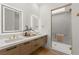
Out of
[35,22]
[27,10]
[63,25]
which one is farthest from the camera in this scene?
[35,22]

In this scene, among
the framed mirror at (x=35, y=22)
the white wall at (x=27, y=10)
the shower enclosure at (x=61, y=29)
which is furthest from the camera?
the framed mirror at (x=35, y=22)

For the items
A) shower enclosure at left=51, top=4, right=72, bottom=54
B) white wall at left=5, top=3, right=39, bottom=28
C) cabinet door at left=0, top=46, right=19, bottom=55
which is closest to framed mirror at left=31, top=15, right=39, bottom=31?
white wall at left=5, top=3, right=39, bottom=28

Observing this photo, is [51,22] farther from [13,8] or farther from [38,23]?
[13,8]

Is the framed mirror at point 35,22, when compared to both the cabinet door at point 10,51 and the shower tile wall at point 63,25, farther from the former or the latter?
the cabinet door at point 10,51

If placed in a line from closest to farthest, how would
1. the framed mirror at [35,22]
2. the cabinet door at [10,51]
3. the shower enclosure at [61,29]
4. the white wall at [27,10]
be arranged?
1. the cabinet door at [10,51]
2. the white wall at [27,10]
3. the shower enclosure at [61,29]
4. the framed mirror at [35,22]

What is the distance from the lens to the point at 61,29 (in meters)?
2.83

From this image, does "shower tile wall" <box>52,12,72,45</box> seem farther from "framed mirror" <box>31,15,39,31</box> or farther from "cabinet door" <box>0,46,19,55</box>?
"cabinet door" <box>0,46,19,55</box>

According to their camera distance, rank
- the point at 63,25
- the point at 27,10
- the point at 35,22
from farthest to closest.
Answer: the point at 35,22, the point at 63,25, the point at 27,10

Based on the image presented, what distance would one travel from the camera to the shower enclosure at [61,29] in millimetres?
2618

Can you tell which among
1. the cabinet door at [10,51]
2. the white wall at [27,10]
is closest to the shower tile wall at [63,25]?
the white wall at [27,10]

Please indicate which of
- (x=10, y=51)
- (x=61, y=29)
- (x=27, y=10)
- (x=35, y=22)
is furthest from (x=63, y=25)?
(x=10, y=51)

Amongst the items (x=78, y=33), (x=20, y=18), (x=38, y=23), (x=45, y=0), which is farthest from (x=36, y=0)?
(x=38, y=23)

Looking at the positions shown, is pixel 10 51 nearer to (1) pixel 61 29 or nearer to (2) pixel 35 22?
(2) pixel 35 22

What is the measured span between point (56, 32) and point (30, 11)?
129cm
